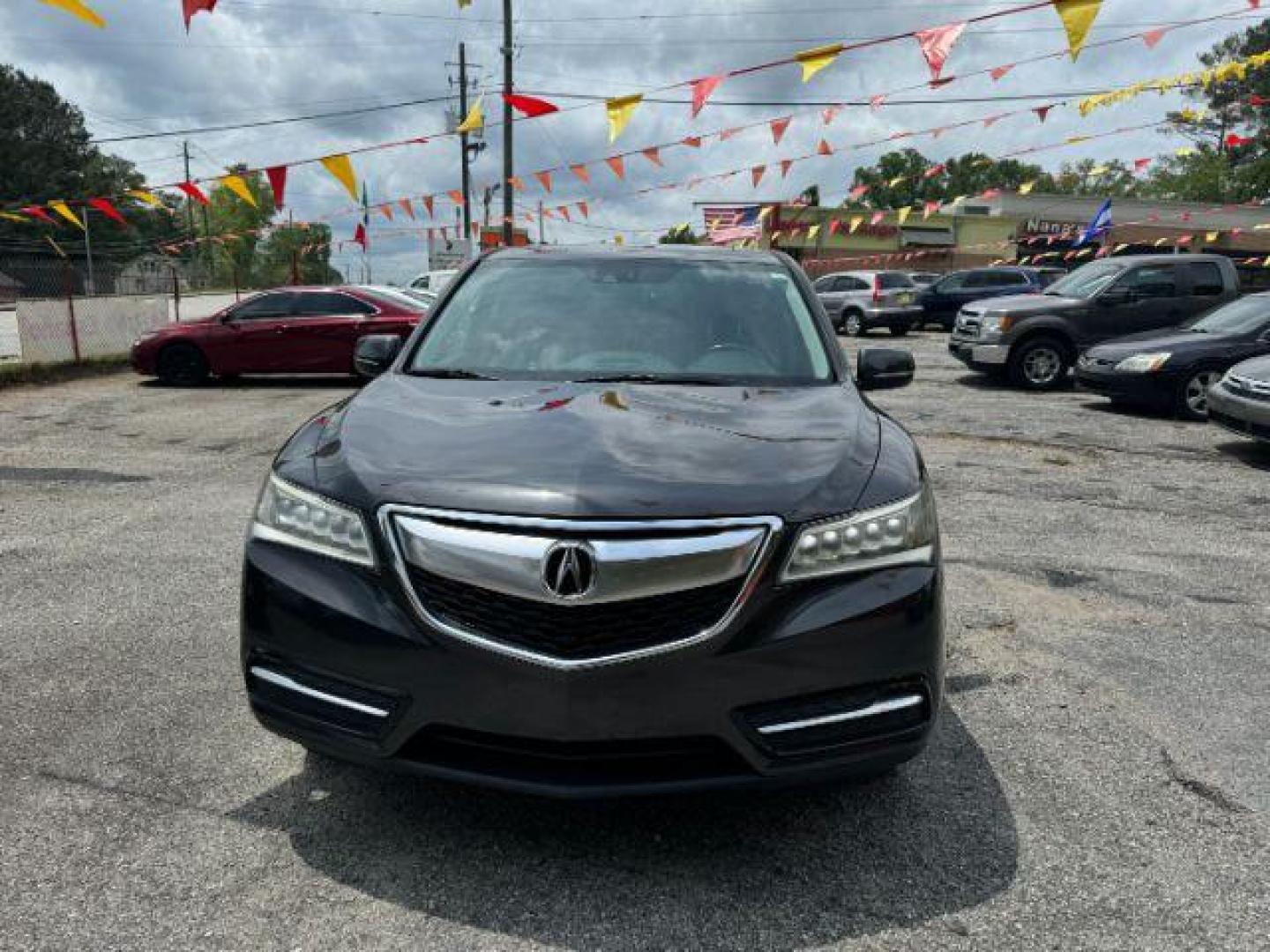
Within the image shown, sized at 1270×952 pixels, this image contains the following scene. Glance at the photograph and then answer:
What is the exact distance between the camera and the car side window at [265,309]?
45.8 feet

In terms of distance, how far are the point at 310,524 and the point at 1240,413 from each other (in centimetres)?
843

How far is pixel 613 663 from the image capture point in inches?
86.0

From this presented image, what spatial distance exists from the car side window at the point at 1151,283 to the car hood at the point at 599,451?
11646 millimetres

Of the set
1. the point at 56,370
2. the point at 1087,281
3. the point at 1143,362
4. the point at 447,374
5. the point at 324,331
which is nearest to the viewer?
the point at 447,374

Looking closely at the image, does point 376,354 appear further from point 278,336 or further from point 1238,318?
point 278,336

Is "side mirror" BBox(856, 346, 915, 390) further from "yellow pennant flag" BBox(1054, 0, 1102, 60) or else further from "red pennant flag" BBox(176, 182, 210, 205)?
"red pennant flag" BBox(176, 182, 210, 205)

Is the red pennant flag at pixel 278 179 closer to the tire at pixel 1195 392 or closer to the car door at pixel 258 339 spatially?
the car door at pixel 258 339

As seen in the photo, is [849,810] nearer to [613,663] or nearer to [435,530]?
[613,663]

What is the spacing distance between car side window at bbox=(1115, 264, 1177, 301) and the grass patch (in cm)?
1519

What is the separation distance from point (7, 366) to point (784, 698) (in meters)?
15.0

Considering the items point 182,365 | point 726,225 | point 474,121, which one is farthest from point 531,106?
point 726,225

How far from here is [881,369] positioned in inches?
158

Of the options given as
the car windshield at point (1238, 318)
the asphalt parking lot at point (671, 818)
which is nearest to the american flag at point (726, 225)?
the car windshield at point (1238, 318)

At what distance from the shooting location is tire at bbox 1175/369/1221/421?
34.8 ft
